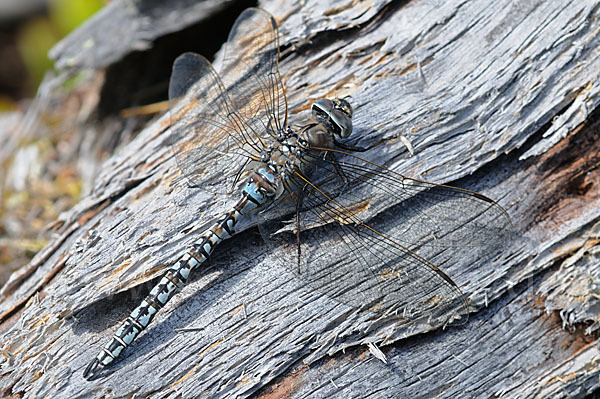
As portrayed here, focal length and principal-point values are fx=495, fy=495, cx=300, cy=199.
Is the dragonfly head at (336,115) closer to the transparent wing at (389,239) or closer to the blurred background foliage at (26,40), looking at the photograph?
the transparent wing at (389,239)

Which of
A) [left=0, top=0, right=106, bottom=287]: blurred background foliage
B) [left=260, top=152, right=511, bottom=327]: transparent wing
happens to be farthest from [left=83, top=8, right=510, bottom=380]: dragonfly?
[left=0, top=0, right=106, bottom=287]: blurred background foliage

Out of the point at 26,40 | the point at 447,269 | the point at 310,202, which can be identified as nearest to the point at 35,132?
the point at 26,40

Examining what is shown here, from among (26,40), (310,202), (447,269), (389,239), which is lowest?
(447,269)

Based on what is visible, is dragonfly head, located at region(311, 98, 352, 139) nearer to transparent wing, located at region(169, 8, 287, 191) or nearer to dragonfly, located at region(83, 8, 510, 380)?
dragonfly, located at region(83, 8, 510, 380)

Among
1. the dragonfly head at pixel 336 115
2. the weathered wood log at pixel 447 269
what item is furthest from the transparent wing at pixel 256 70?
the dragonfly head at pixel 336 115

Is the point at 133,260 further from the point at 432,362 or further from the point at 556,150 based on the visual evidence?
the point at 556,150

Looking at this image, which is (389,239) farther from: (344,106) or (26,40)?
(26,40)
